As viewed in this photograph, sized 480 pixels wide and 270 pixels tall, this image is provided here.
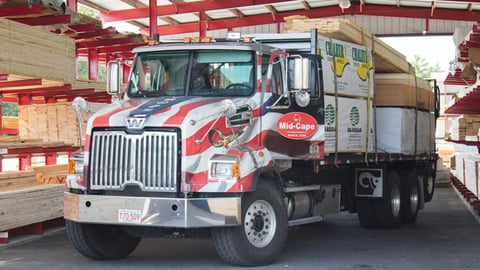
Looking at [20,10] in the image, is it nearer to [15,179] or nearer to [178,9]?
[15,179]

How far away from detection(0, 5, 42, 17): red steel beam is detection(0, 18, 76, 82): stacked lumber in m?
0.50

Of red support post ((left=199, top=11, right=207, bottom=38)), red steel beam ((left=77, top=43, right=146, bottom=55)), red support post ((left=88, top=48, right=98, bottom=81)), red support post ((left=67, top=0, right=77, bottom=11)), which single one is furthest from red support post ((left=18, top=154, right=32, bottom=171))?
red support post ((left=199, top=11, right=207, bottom=38))

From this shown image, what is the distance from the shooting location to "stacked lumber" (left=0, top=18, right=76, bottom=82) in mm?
10953

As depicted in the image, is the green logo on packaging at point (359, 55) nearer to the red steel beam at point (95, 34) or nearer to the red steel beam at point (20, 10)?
the red steel beam at point (20, 10)

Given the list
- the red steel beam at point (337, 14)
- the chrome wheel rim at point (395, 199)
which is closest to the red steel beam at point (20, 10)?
the chrome wheel rim at point (395, 199)

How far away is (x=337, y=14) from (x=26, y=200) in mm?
23499

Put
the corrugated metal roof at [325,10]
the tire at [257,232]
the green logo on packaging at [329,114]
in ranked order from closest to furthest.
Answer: the tire at [257,232]
the green logo on packaging at [329,114]
the corrugated metal roof at [325,10]

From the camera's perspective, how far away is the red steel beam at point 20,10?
12288mm

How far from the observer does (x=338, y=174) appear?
1236cm

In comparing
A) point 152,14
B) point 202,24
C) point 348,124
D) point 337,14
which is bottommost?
point 348,124

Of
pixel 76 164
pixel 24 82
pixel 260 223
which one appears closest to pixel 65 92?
pixel 24 82

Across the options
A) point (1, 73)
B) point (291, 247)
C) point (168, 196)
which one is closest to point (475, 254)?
point (291, 247)

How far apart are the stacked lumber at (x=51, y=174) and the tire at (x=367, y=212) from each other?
215 inches

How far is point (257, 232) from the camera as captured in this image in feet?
29.7
